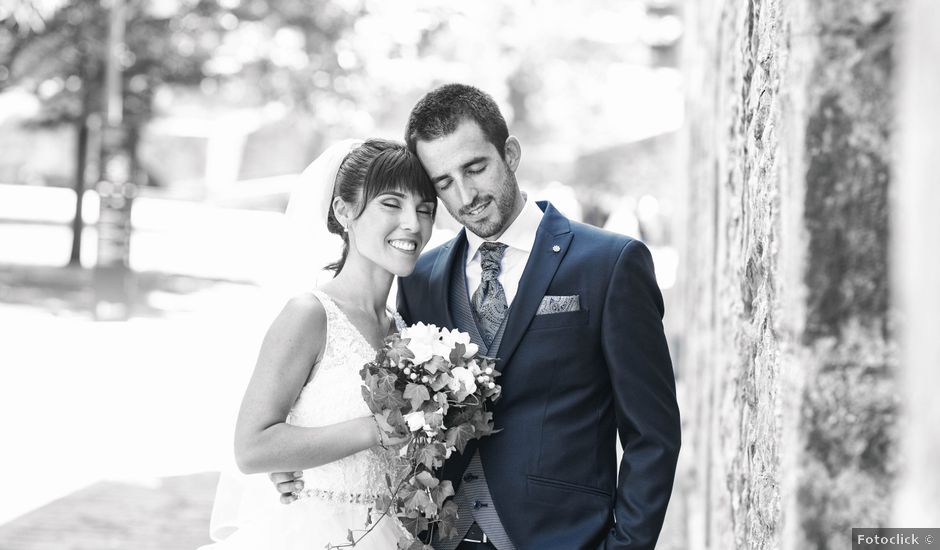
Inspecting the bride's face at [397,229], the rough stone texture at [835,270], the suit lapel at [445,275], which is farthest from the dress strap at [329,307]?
the rough stone texture at [835,270]

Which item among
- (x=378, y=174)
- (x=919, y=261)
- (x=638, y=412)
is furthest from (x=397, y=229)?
(x=919, y=261)

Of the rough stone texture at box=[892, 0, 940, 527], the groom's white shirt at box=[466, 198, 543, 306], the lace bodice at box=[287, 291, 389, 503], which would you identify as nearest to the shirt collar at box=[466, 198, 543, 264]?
the groom's white shirt at box=[466, 198, 543, 306]

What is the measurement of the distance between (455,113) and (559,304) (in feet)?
2.15

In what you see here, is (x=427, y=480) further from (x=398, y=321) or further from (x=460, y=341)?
(x=398, y=321)

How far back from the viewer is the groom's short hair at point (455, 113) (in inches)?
124

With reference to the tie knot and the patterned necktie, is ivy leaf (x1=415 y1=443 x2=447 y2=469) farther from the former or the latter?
the tie knot

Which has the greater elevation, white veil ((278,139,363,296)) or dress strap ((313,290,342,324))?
white veil ((278,139,363,296))

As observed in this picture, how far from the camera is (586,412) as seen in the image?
9.84 feet

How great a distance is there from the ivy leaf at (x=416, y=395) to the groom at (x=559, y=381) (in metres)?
0.30

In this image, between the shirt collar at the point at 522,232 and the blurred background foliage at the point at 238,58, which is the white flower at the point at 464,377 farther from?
the blurred background foliage at the point at 238,58

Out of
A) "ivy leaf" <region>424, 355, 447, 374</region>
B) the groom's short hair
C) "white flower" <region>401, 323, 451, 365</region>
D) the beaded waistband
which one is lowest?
the beaded waistband

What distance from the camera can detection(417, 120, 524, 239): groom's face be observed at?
3.15 metres

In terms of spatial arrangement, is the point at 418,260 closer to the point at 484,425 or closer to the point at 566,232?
the point at 566,232

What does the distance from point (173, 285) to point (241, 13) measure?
19.6 feet
